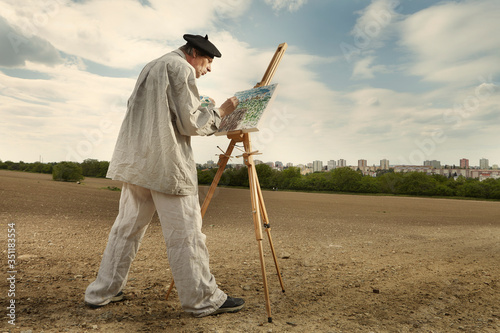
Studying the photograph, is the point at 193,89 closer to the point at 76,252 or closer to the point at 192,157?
the point at 192,157

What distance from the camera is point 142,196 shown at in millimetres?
3184

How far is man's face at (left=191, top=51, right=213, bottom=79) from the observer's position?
10.6 ft

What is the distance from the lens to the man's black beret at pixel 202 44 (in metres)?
3.14

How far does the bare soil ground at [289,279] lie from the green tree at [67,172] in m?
10.1

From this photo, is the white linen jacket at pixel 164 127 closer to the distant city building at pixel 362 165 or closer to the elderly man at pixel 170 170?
the elderly man at pixel 170 170

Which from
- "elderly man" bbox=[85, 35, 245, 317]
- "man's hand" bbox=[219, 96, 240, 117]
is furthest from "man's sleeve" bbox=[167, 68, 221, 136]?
"man's hand" bbox=[219, 96, 240, 117]

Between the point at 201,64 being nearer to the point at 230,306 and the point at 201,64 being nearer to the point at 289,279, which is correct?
the point at 230,306

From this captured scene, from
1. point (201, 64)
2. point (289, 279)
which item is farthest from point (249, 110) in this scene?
point (289, 279)

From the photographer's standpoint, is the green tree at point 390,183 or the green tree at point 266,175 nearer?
the green tree at point 266,175

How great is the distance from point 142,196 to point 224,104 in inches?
46.2

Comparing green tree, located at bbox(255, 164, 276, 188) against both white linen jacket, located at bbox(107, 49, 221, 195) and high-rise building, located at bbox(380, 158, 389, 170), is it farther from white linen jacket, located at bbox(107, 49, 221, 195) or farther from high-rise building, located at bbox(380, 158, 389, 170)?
white linen jacket, located at bbox(107, 49, 221, 195)

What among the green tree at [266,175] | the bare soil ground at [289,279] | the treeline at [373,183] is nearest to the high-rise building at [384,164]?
the treeline at [373,183]

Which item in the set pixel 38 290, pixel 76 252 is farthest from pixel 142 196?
pixel 76 252

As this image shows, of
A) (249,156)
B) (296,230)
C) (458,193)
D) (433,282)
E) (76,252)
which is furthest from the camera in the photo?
(458,193)
